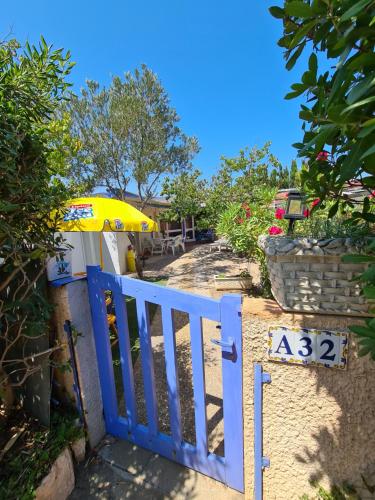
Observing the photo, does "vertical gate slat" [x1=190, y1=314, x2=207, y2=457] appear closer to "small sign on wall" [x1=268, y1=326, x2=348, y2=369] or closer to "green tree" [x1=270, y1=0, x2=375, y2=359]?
"small sign on wall" [x1=268, y1=326, x2=348, y2=369]

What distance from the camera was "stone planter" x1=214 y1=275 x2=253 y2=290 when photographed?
5.81 m

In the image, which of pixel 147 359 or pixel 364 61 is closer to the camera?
pixel 364 61

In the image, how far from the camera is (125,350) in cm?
208

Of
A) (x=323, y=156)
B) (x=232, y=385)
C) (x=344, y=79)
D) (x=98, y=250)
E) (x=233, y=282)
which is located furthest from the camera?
(x=98, y=250)

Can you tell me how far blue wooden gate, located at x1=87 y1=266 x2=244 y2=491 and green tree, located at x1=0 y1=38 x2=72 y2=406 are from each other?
1.62ft

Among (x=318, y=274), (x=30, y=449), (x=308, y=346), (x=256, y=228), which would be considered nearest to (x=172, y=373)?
(x=308, y=346)

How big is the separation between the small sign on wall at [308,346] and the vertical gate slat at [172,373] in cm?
72

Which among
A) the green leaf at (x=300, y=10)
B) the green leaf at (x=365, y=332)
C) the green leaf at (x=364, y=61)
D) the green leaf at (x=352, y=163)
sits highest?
the green leaf at (x=300, y=10)

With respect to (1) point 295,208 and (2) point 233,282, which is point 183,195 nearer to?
(2) point 233,282

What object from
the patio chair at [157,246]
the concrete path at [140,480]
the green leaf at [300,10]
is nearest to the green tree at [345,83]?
A: the green leaf at [300,10]

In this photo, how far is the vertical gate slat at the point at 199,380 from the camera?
5.58ft

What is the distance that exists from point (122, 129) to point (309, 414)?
10.6 meters

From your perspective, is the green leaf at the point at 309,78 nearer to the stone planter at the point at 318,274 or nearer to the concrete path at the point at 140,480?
the stone planter at the point at 318,274

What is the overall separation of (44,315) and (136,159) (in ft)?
30.9
